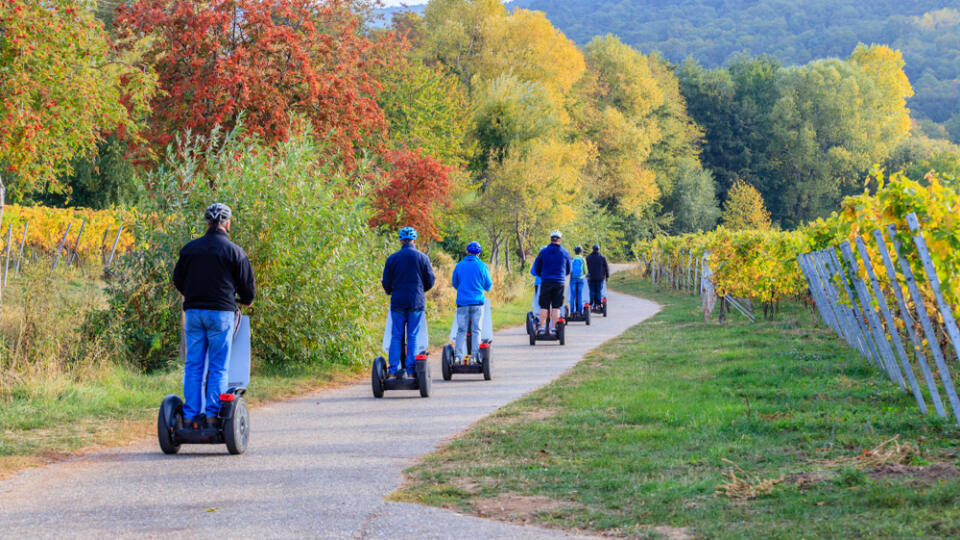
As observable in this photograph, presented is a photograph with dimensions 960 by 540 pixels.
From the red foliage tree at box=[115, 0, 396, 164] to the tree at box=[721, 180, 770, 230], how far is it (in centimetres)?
6187

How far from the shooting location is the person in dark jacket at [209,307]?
26.5ft

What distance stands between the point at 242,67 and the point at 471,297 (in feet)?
23.3

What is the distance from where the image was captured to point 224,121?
18531 mm

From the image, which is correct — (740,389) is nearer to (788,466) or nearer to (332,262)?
(788,466)

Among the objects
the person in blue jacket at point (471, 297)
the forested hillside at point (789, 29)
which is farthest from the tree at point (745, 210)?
the person in blue jacket at point (471, 297)

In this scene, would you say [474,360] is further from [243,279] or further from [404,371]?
[243,279]

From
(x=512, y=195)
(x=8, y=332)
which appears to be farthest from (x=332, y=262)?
(x=512, y=195)

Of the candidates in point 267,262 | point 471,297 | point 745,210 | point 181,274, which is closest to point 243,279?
point 181,274

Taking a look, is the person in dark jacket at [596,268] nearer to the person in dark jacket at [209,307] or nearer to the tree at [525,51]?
the person in dark jacket at [209,307]

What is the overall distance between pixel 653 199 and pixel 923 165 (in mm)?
24008

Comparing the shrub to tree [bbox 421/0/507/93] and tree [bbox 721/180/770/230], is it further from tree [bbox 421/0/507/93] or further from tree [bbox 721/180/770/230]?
tree [bbox 721/180/770/230]

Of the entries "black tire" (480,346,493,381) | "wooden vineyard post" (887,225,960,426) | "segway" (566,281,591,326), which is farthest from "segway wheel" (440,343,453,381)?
"segway" (566,281,591,326)

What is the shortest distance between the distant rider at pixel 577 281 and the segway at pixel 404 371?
11.9 m

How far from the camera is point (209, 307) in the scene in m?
8.05
